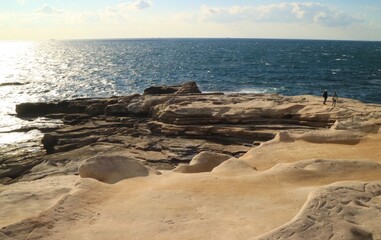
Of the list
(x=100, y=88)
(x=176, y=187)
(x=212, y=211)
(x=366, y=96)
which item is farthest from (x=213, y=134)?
(x=100, y=88)

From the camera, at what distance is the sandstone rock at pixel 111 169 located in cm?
1391

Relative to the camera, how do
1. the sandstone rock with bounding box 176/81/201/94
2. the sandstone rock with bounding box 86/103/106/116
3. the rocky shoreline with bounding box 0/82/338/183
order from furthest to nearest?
the sandstone rock with bounding box 176/81/201/94
the sandstone rock with bounding box 86/103/106/116
the rocky shoreline with bounding box 0/82/338/183

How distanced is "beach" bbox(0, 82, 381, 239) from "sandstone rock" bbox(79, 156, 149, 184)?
0.12ft

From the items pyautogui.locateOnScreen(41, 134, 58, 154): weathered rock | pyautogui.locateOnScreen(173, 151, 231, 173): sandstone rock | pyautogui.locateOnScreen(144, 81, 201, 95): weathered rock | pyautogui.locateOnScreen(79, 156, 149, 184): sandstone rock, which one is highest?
pyautogui.locateOnScreen(79, 156, 149, 184): sandstone rock

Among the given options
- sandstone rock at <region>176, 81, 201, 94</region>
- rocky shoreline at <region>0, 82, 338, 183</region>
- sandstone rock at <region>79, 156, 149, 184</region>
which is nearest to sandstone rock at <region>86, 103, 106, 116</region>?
rocky shoreline at <region>0, 82, 338, 183</region>

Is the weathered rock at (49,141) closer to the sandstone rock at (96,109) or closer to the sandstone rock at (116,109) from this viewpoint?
the sandstone rock at (116,109)

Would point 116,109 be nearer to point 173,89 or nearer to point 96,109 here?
point 96,109

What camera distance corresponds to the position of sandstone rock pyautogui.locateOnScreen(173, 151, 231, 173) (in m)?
15.5

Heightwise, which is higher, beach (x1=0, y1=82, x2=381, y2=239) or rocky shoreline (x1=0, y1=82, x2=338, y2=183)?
beach (x1=0, y1=82, x2=381, y2=239)

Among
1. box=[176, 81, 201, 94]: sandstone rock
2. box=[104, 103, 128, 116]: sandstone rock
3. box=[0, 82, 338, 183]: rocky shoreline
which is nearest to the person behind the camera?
box=[0, 82, 338, 183]: rocky shoreline

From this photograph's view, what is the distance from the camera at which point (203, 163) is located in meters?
16.2

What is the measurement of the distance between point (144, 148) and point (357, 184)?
1598 centimetres

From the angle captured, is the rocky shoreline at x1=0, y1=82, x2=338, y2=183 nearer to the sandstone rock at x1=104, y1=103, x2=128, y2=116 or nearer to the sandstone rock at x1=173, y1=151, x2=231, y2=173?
the sandstone rock at x1=104, y1=103, x2=128, y2=116

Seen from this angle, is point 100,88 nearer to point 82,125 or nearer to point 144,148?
point 82,125
